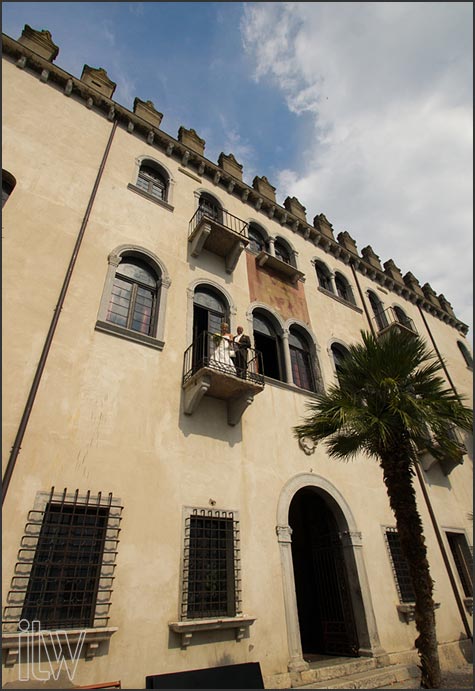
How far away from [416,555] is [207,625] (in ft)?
12.9

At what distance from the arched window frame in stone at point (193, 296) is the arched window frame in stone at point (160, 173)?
2.86 metres

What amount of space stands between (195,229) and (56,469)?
7.76m

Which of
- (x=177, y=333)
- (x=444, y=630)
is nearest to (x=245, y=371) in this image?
(x=177, y=333)

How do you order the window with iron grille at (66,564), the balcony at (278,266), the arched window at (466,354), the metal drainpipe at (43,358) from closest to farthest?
the window with iron grille at (66,564)
the metal drainpipe at (43,358)
the balcony at (278,266)
the arched window at (466,354)

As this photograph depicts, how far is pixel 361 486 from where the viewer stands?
433 inches

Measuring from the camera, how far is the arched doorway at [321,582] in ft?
31.6

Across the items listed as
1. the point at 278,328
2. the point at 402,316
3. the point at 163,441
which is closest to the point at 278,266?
the point at 278,328

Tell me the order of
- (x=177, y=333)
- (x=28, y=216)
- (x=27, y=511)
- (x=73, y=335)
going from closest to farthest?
(x=27, y=511) < (x=73, y=335) < (x=28, y=216) < (x=177, y=333)

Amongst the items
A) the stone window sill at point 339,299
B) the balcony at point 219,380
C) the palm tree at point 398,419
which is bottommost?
the palm tree at point 398,419

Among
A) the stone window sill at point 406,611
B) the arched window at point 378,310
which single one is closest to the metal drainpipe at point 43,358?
the stone window sill at point 406,611

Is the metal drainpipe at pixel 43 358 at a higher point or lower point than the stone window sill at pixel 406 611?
higher

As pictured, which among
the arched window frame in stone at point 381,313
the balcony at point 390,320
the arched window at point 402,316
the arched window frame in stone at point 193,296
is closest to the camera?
the arched window frame in stone at point 193,296

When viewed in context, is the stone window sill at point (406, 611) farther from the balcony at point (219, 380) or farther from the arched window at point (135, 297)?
the arched window at point (135, 297)

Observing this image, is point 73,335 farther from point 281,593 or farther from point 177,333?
point 281,593
